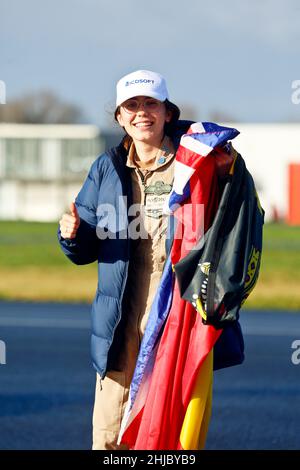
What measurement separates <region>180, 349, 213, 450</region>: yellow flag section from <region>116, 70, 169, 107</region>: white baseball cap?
1.11 metres

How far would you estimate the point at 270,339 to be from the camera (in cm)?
1412

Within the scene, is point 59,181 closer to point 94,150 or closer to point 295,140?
point 94,150

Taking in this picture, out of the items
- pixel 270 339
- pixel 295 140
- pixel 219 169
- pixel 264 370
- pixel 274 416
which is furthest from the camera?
pixel 295 140

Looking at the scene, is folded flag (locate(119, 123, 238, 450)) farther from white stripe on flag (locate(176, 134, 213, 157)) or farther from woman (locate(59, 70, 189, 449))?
woman (locate(59, 70, 189, 449))

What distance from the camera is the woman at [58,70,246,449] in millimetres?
5441

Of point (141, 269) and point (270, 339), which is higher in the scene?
point (141, 269)

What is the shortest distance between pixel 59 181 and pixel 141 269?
66.0 m

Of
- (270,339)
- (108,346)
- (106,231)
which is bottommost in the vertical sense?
(270,339)

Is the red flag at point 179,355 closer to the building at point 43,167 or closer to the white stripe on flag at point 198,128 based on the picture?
the white stripe on flag at point 198,128

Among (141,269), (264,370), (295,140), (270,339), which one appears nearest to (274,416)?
(264,370)

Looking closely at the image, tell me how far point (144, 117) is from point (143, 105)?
5 centimetres

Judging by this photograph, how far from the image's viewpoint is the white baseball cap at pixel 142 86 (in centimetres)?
535

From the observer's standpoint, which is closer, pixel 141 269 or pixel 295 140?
pixel 141 269

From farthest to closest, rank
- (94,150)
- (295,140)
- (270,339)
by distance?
1. (94,150)
2. (295,140)
3. (270,339)
